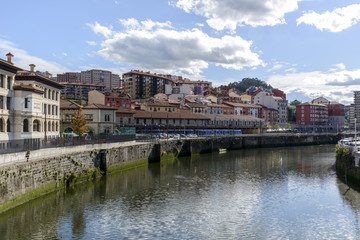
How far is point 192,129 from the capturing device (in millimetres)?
116000

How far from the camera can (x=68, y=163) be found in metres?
39.5

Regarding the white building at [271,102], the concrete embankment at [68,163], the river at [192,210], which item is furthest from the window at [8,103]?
the white building at [271,102]

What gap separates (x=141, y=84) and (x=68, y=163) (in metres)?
147

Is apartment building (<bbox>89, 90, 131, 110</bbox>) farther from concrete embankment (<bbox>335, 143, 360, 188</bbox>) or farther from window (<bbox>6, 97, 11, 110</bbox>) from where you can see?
concrete embankment (<bbox>335, 143, 360, 188</bbox>)

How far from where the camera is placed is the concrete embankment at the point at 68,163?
28.9 metres

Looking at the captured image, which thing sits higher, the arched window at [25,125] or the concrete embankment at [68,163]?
the arched window at [25,125]

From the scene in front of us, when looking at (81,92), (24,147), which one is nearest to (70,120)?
(24,147)

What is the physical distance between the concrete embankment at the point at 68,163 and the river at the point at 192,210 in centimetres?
122

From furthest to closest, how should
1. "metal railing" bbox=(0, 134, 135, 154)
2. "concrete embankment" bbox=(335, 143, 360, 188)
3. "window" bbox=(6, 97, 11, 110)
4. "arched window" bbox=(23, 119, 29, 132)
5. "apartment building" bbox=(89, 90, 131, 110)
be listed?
1. "apartment building" bbox=(89, 90, 131, 110)
2. "arched window" bbox=(23, 119, 29, 132)
3. "window" bbox=(6, 97, 11, 110)
4. "concrete embankment" bbox=(335, 143, 360, 188)
5. "metal railing" bbox=(0, 134, 135, 154)

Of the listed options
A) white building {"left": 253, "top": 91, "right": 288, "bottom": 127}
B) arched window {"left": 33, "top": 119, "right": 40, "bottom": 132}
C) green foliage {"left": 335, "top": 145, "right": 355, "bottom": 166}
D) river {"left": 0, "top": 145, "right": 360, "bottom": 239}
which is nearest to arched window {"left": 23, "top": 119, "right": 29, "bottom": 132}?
arched window {"left": 33, "top": 119, "right": 40, "bottom": 132}

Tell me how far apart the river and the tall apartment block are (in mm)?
134545

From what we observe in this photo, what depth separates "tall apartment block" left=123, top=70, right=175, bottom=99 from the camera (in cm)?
18162

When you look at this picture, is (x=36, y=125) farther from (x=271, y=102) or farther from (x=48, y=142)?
(x=271, y=102)

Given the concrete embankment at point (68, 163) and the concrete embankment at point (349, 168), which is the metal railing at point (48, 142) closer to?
the concrete embankment at point (68, 163)
